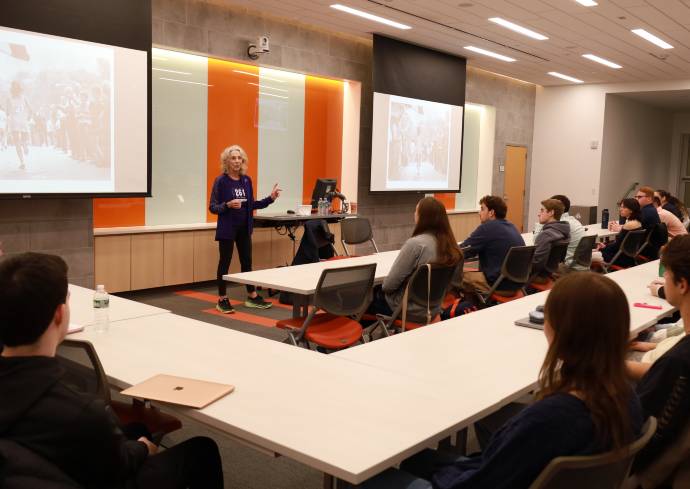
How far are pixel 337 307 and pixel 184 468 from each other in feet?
6.33

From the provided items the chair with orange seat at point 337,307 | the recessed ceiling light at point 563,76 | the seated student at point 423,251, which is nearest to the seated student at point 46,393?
the chair with orange seat at point 337,307

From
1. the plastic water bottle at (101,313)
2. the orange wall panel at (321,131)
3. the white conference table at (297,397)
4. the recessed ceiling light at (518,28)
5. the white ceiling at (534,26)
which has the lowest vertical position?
the white conference table at (297,397)

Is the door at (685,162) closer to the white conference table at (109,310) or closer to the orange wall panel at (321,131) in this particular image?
the orange wall panel at (321,131)

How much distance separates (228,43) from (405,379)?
609 centimetres

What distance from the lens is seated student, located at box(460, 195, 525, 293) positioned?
205 inches

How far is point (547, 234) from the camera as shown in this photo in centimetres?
570

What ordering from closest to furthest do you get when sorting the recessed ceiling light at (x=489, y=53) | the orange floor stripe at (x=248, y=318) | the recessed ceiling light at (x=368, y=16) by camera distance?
the orange floor stripe at (x=248, y=318) → the recessed ceiling light at (x=368, y=16) → the recessed ceiling light at (x=489, y=53)

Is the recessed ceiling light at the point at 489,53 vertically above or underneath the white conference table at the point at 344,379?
above

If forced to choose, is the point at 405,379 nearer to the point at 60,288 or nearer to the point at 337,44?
the point at 60,288

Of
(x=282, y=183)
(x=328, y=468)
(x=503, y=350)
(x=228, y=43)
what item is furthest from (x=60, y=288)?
(x=282, y=183)

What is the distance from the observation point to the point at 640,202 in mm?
7484

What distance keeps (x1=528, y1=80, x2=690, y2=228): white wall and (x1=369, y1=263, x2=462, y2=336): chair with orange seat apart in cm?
971

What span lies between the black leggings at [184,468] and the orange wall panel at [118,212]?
16.8 ft

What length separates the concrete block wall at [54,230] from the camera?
18.8ft
